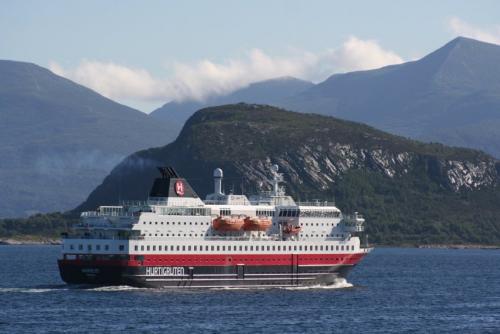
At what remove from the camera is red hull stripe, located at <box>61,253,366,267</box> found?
9650 cm

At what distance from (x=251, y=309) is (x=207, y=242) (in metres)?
12.5

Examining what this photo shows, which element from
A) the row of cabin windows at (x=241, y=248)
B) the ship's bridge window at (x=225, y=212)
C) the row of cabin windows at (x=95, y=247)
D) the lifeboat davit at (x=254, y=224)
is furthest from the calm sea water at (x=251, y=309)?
the ship's bridge window at (x=225, y=212)

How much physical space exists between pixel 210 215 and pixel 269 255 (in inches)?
226

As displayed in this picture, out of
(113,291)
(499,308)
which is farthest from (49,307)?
(499,308)

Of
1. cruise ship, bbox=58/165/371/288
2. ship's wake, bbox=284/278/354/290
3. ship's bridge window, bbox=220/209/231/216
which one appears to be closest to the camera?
cruise ship, bbox=58/165/371/288

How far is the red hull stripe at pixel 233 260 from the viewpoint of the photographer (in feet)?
317

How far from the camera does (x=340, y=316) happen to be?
285 feet

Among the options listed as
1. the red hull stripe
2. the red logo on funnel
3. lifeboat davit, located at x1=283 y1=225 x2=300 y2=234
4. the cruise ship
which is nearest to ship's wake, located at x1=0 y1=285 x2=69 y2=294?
the cruise ship

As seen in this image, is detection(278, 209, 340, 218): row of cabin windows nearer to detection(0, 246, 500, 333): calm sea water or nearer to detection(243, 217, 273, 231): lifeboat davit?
detection(243, 217, 273, 231): lifeboat davit

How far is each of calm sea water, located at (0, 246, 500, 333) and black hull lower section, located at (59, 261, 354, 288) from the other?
0.91 metres

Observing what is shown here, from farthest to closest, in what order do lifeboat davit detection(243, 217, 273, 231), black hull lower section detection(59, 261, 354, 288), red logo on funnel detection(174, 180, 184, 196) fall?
lifeboat davit detection(243, 217, 273, 231) → red logo on funnel detection(174, 180, 184, 196) → black hull lower section detection(59, 261, 354, 288)

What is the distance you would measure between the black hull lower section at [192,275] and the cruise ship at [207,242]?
2.9 inches

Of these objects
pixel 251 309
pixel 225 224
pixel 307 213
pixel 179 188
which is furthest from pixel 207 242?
pixel 251 309

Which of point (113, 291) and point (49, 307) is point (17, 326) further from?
point (113, 291)
